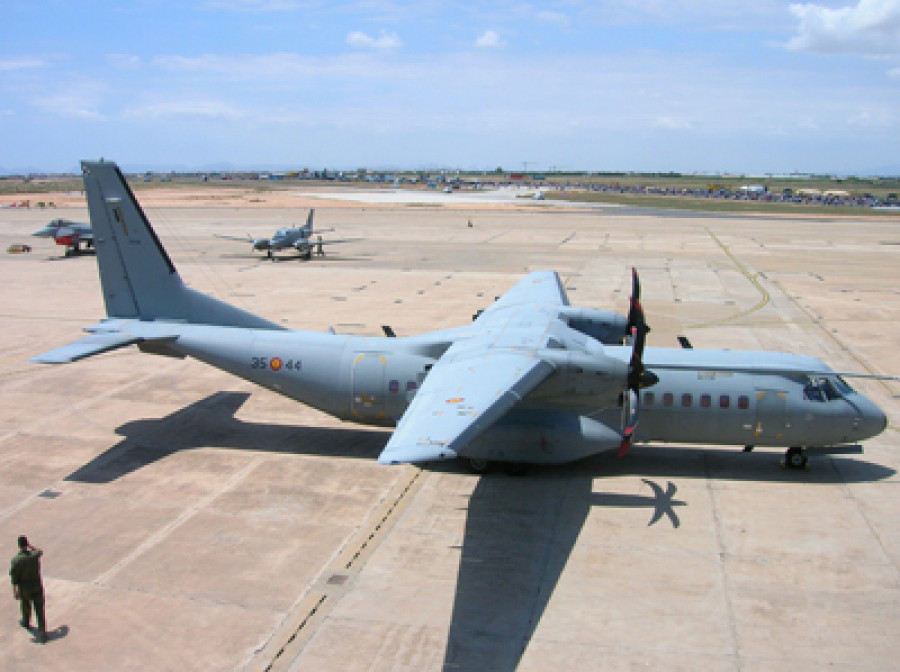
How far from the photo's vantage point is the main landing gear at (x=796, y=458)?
738 inches

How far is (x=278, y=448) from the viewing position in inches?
786

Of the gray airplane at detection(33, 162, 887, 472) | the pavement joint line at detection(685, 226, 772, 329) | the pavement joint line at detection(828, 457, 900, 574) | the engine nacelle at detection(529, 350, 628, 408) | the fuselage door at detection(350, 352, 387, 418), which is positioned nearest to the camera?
the pavement joint line at detection(828, 457, 900, 574)

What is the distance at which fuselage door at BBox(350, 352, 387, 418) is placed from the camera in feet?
62.1

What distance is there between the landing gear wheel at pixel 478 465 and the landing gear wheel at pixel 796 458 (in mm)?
8367

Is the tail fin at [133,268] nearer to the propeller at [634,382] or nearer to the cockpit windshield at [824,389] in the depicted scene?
the propeller at [634,382]

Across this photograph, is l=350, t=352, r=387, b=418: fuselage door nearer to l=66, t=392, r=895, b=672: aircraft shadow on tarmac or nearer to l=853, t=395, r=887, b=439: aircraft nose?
l=66, t=392, r=895, b=672: aircraft shadow on tarmac

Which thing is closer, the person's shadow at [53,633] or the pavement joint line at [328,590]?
the pavement joint line at [328,590]

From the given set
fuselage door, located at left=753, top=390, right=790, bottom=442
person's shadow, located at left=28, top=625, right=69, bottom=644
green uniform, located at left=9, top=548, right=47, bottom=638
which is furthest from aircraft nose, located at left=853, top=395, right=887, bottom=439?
green uniform, located at left=9, top=548, right=47, bottom=638

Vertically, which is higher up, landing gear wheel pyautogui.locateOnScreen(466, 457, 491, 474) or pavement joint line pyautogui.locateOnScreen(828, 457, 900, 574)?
landing gear wheel pyautogui.locateOnScreen(466, 457, 491, 474)

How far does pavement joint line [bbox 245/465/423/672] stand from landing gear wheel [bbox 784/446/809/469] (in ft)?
33.6

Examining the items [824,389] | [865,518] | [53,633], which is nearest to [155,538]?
[53,633]

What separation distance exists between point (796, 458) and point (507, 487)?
8.19 m

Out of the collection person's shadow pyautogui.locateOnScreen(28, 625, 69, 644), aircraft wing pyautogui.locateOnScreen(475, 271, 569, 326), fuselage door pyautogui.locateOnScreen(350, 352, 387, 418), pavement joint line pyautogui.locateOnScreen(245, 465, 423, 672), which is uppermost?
aircraft wing pyautogui.locateOnScreen(475, 271, 569, 326)

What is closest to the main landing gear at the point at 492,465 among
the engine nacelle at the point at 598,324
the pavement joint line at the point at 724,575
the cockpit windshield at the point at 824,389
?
the pavement joint line at the point at 724,575
